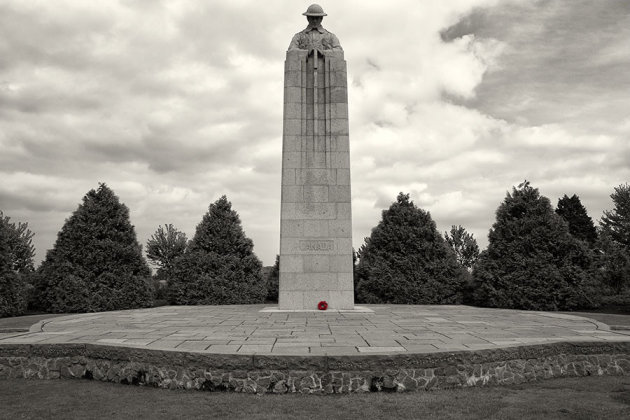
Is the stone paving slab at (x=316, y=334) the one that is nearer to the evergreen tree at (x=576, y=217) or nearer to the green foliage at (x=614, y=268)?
the green foliage at (x=614, y=268)

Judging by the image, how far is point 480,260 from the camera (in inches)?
759

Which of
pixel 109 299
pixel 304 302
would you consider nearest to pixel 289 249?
pixel 304 302

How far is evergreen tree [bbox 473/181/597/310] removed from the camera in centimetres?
1734

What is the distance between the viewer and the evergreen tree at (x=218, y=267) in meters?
19.0

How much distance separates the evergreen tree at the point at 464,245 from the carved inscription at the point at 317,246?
32.5m

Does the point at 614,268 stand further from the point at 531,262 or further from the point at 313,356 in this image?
the point at 313,356

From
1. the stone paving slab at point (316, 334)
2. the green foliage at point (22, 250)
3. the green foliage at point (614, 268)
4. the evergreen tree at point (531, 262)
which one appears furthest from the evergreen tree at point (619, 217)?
the green foliage at point (22, 250)

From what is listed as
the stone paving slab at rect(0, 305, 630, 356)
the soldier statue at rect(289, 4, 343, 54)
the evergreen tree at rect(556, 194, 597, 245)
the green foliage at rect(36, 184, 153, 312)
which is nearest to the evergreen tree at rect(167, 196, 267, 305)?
the green foliage at rect(36, 184, 153, 312)

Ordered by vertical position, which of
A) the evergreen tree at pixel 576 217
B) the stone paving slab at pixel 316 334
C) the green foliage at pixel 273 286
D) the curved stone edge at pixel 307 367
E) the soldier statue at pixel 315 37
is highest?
the soldier statue at pixel 315 37

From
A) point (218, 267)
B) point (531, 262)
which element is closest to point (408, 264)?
point (531, 262)

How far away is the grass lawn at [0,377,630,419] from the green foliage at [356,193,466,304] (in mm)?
11972

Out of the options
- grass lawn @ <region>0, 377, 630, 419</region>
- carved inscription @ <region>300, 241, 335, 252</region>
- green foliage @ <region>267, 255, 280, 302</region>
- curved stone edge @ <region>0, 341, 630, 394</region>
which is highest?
carved inscription @ <region>300, 241, 335, 252</region>

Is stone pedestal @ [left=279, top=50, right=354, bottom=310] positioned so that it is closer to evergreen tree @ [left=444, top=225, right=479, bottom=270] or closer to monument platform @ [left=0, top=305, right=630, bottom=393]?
monument platform @ [left=0, top=305, right=630, bottom=393]

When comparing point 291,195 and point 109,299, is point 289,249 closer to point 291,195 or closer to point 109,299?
point 291,195
